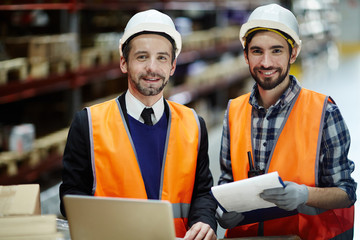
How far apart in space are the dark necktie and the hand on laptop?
1.51 feet

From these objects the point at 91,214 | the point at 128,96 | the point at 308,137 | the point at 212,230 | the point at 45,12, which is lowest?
the point at 212,230

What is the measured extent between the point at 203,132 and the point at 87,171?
515 mm

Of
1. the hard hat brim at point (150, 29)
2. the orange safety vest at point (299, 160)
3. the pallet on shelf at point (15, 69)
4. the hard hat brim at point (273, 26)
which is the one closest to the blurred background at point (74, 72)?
the pallet on shelf at point (15, 69)

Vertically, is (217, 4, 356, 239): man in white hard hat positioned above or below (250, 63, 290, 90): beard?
below

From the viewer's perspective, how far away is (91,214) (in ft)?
4.96

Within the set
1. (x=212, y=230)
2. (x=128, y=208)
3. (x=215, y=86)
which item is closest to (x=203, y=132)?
(x=212, y=230)

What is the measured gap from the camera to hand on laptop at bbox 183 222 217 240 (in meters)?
1.77

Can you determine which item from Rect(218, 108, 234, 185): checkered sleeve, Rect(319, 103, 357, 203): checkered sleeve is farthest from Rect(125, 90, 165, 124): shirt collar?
Rect(319, 103, 357, 203): checkered sleeve

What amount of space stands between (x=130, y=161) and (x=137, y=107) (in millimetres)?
226

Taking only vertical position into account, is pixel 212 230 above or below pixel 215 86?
below

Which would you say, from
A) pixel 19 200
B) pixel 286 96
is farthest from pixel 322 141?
pixel 19 200

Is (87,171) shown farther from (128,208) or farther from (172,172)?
(128,208)

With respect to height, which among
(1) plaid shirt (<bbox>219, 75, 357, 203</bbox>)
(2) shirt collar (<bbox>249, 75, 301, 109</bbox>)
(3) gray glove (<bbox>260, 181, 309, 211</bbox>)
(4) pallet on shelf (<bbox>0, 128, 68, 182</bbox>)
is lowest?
(4) pallet on shelf (<bbox>0, 128, 68, 182</bbox>)

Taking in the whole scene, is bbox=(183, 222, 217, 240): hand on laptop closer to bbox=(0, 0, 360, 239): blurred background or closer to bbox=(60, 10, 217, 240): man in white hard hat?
bbox=(60, 10, 217, 240): man in white hard hat
